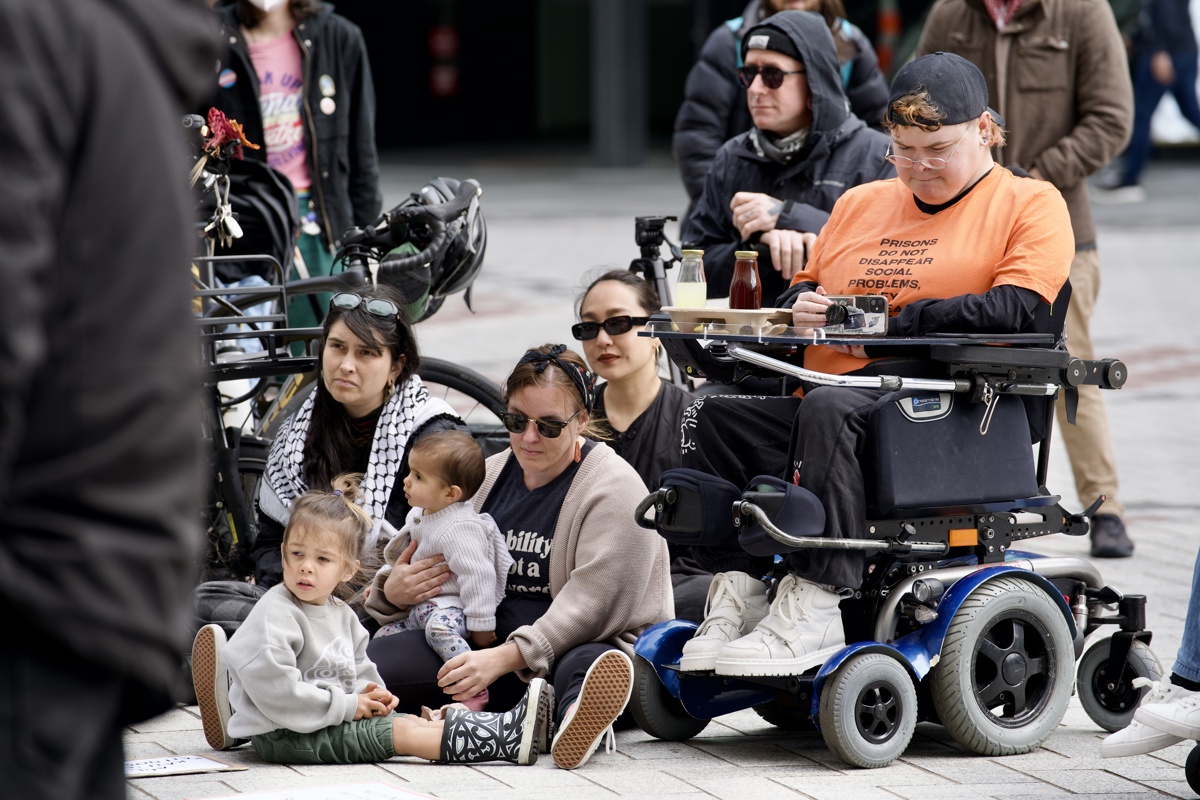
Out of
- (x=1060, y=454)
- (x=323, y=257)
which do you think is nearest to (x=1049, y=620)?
(x=323, y=257)

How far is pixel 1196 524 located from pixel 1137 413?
2.28 meters

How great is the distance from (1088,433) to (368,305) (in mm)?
2994

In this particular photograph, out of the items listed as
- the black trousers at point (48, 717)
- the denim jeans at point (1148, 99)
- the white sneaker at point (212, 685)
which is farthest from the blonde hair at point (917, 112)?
the denim jeans at point (1148, 99)

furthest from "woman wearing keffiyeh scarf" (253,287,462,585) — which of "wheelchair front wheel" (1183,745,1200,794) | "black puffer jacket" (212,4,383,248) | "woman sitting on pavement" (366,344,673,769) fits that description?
"wheelchair front wheel" (1183,745,1200,794)

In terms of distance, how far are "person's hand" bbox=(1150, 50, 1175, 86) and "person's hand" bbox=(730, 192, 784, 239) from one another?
458 inches

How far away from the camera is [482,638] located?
429cm

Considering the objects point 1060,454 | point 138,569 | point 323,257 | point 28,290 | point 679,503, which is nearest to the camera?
point 28,290

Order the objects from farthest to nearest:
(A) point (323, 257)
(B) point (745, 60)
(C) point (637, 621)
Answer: (A) point (323, 257)
(B) point (745, 60)
(C) point (637, 621)

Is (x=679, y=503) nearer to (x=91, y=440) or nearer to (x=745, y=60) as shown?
(x=745, y=60)

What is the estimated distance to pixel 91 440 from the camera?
154 centimetres

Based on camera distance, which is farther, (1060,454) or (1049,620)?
(1060,454)

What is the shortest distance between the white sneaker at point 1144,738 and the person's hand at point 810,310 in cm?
111

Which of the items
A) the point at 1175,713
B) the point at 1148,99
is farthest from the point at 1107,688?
the point at 1148,99

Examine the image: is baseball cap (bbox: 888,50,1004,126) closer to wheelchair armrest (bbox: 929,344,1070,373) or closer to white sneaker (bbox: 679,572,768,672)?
wheelchair armrest (bbox: 929,344,1070,373)
